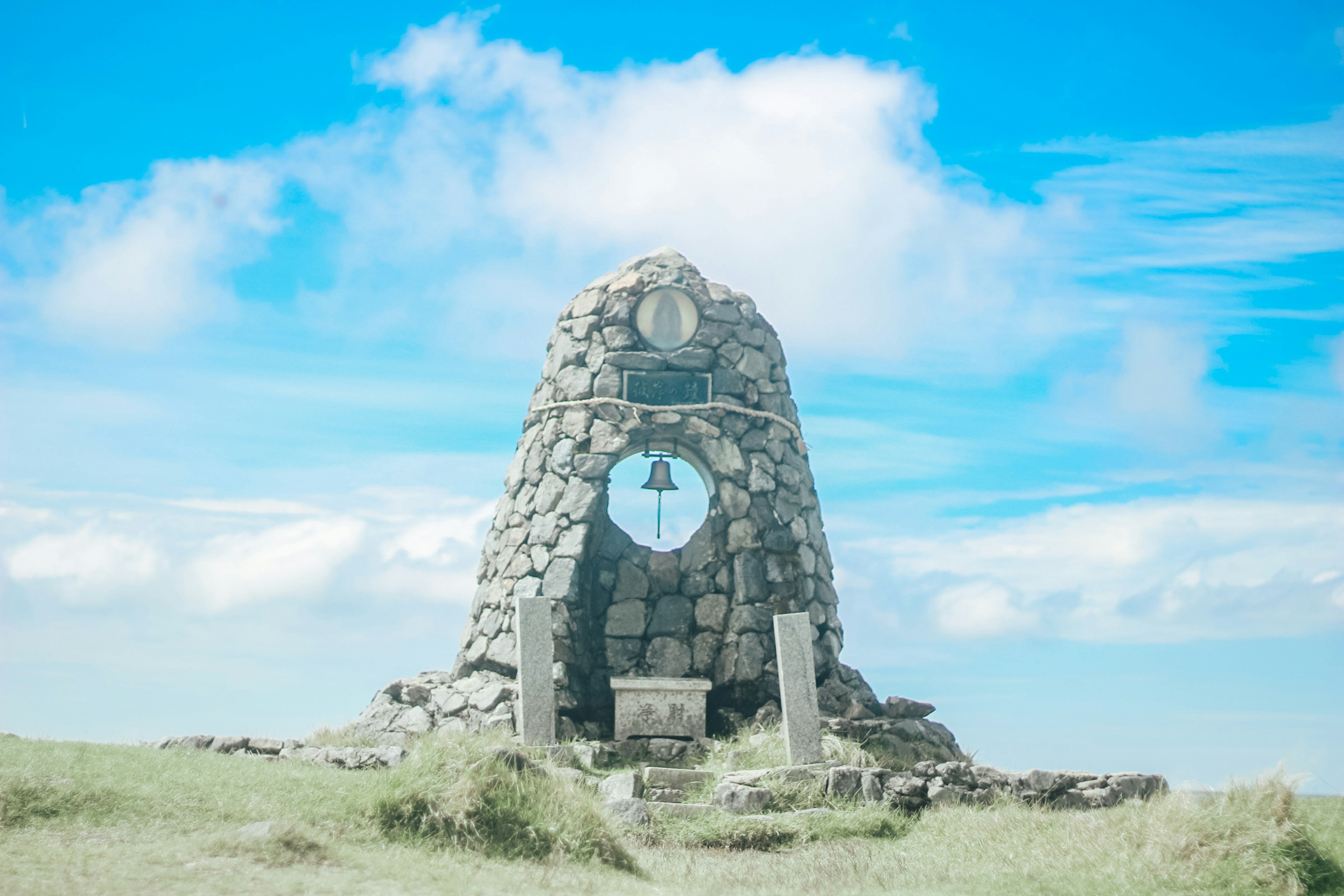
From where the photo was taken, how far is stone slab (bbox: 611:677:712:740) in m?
11.9

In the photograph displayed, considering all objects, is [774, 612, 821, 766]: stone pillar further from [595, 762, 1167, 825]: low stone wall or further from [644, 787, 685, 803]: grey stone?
[644, 787, 685, 803]: grey stone

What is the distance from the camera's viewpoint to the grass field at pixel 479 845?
233 inches

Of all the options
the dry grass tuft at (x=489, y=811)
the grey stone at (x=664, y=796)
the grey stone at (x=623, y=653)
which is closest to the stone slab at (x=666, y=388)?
the grey stone at (x=623, y=653)

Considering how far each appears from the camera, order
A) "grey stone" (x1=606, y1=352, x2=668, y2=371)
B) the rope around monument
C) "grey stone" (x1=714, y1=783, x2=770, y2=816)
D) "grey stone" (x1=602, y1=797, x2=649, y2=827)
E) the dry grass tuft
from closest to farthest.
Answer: the dry grass tuft < "grey stone" (x1=602, y1=797, x2=649, y2=827) < "grey stone" (x1=714, y1=783, x2=770, y2=816) < the rope around monument < "grey stone" (x1=606, y1=352, x2=668, y2=371)

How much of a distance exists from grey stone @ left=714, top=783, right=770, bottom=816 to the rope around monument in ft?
16.0

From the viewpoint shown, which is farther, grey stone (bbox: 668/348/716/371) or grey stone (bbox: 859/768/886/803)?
grey stone (bbox: 668/348/716/371)

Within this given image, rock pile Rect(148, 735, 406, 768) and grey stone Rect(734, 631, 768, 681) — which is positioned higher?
grey stone Rect(734, 631, 768, 681)

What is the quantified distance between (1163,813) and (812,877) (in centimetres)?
258

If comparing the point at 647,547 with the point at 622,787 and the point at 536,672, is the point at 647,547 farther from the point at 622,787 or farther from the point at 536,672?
the point at 622,787

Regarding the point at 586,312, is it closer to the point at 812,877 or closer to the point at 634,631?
the point at 634,631

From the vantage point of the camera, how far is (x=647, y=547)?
13.0 meters

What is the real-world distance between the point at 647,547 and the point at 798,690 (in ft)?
9.98

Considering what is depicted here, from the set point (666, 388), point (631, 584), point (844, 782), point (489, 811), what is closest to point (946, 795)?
point (844, 782)

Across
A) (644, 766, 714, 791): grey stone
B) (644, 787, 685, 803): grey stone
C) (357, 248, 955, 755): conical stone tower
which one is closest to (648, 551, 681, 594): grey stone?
(357, 248, 955, 755): conical stone tower
